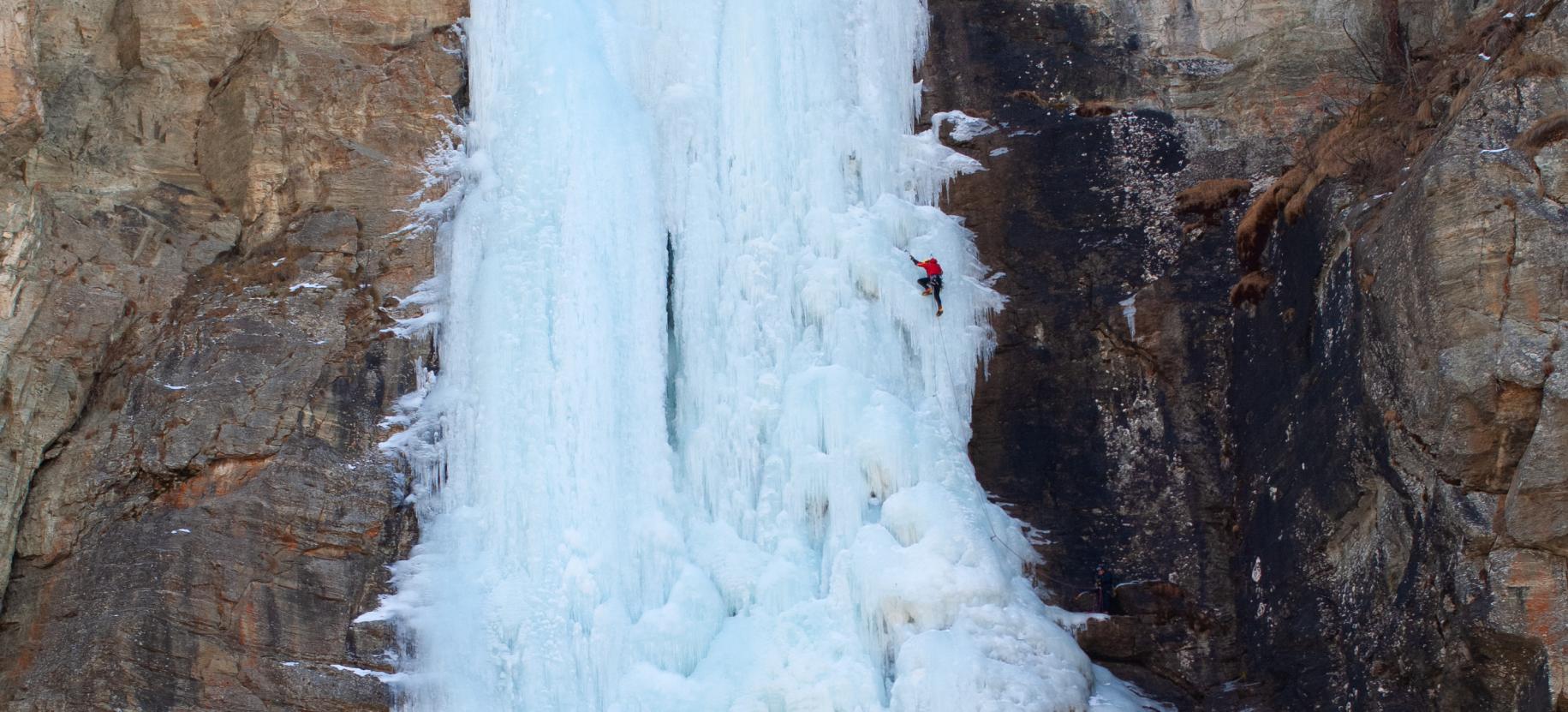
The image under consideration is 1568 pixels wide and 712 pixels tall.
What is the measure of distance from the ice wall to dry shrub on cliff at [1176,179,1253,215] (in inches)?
82.7

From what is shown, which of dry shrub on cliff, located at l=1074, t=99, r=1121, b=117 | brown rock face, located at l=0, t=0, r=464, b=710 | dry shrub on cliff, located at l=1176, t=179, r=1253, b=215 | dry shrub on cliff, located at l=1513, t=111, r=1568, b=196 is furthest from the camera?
dry shrub on cliff, located at l=1074, t=99, r=1121, b=117

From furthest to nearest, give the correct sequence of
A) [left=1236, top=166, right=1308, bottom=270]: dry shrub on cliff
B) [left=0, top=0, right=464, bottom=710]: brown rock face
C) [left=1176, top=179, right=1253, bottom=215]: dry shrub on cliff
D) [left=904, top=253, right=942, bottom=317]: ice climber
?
[left=904, top=253, right=942, bottom=317]: ice climber
[left=1176, top=179, right=1253, bottom=215]: dry shrub on cliff
[left=1236, top=166, right=1308, bottom=270]: dry shrub on cliff
[left=0, top=0, right=464, bottom=710]: brown rock face

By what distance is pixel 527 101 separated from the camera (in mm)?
16734

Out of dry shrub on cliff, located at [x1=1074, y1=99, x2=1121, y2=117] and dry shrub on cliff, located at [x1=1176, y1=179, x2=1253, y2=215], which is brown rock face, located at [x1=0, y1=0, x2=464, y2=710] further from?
dry shrub on cliff, located at [x1=1176, y1=179, x2=1253, y2=215]

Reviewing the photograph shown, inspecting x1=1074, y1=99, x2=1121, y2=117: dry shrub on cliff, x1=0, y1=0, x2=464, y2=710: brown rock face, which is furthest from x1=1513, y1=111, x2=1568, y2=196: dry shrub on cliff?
x1=0, y1=0, x2=464, y2=710: brown rock face

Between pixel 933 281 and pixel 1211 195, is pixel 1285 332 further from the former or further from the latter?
pixel 933 281

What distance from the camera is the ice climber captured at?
647 inches

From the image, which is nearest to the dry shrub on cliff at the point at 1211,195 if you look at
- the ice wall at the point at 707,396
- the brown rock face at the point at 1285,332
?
the brown rock face at the point at 1285,332

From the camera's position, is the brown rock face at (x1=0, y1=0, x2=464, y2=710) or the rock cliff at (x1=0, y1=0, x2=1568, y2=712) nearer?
the rock cliff at (x1=0, y1=0, x2=1568, y2=712)

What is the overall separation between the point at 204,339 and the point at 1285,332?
9.56 meters

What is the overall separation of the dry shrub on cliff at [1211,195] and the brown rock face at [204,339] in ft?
24.3

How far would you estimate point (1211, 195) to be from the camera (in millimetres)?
16266

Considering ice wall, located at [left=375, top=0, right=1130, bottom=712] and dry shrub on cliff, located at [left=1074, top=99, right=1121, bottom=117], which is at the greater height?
dry shrub on cliff, located at [left=1074, top=99, right=1121, bottom=117]

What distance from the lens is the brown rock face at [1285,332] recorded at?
38.0 feet
